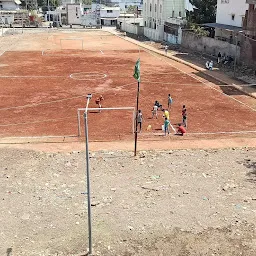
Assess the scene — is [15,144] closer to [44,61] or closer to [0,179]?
[0,179]

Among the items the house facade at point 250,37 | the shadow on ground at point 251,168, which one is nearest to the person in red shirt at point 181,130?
the shadow on ground at point 251,168

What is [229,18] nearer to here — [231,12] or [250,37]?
[231,12]

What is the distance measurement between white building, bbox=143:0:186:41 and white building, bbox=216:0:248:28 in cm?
1422

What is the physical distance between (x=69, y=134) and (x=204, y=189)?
901cm

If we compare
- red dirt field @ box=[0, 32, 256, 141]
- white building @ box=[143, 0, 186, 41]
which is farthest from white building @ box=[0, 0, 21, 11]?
red dirt field @ box=[0, 32, 256, 141]

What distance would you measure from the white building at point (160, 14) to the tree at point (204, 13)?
683 centimetres

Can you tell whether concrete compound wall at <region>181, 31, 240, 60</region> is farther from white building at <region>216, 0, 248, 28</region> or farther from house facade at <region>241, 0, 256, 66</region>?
white building at <region>216, 0, 248, 28</region>

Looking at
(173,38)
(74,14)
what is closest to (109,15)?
(74,14)

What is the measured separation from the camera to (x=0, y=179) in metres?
14.8

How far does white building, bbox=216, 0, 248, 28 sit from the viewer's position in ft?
158

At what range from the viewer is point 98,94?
29578 mm

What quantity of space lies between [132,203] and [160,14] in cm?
5985

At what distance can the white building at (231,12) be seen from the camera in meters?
48.0

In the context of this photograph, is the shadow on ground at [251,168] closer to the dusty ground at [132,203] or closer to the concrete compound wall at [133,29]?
the dusty ground at [132,203]
